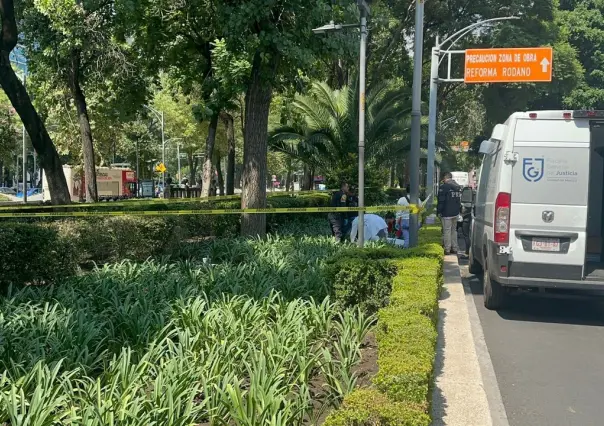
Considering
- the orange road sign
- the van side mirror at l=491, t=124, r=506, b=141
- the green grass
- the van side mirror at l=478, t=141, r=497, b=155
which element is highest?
the orange road sign

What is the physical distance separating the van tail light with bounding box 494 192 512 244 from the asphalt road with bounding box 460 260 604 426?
110 cm

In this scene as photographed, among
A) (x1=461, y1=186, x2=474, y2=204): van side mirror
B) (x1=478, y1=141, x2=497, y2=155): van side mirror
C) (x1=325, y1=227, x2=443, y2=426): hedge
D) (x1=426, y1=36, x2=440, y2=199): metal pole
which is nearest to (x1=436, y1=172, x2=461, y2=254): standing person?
(x1=461, y1=186, x2=474, y2=204): van side mirror

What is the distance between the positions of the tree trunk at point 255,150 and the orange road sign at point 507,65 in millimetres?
9172

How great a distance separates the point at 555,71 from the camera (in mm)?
30297

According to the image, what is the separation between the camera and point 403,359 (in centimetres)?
412

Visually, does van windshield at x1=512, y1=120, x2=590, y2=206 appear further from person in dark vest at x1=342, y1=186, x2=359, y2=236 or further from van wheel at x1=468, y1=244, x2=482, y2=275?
person in dark vest at x1=342, y1=186, x2=359, y2=236

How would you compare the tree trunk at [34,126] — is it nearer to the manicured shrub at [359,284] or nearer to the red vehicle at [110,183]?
the manicured shrub at [359,284]

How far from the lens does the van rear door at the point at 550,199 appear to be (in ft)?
24.6

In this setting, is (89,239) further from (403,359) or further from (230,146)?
(230,146)

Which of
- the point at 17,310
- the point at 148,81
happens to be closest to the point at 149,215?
the point at 17,310

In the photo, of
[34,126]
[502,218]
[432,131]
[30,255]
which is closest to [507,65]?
[432,131]

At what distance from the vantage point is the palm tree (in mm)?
20578

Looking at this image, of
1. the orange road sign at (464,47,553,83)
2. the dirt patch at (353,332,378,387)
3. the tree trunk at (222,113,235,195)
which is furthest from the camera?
the tree trunk at (222,113,235,195)

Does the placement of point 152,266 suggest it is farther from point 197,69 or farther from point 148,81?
point 148,81
